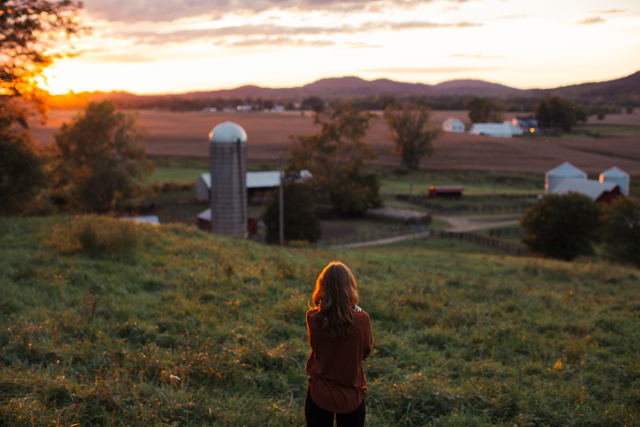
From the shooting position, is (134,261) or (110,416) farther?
(134,261)

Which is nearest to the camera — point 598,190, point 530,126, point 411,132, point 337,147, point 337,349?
point 337,349

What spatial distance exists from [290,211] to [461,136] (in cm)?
8127

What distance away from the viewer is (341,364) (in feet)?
10.4

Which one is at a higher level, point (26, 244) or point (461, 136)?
point (461, 136)

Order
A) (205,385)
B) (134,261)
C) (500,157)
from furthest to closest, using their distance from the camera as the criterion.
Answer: (500,157), (134,261), (205,385)

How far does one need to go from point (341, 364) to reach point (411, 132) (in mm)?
80718

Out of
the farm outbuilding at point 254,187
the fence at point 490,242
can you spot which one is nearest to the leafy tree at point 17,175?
the farm outbuilding at point 254,187

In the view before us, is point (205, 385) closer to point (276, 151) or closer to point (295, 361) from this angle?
point (295, 361)

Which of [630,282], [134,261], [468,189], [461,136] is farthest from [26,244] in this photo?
[461,136]

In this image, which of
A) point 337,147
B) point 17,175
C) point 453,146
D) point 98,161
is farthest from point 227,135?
point 453,146

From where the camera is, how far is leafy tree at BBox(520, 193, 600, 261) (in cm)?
2980

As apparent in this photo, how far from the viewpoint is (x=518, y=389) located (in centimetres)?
545

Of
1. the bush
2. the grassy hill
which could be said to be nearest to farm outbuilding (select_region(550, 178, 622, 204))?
the grassy hill

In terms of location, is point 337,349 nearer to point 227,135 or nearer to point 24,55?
point 24,55
